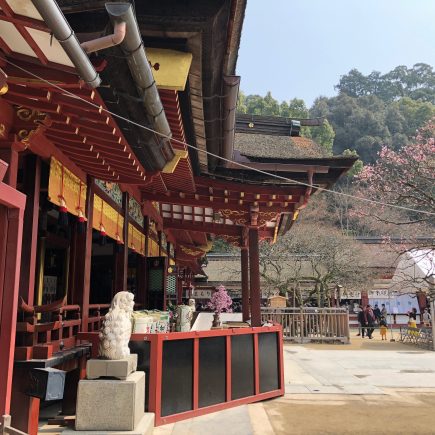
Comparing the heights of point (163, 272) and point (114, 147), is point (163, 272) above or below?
below

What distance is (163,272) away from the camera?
1077 cm

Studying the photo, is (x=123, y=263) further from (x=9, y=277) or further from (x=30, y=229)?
(x=9, y=277)

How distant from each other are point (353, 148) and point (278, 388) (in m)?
66.6

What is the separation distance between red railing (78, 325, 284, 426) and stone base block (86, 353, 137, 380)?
3.49 feet

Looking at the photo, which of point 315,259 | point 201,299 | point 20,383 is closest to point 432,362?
point 20,383

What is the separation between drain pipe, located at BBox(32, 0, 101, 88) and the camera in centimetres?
244

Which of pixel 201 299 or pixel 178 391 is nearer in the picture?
pixel 178 391

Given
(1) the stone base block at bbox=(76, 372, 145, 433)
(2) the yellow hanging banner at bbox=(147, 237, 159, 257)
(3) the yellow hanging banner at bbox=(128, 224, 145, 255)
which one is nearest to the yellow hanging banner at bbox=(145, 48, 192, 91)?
(1) the stone base block at bbox=(76, 372, 145, 433)

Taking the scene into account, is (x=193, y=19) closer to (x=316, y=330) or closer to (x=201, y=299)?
(x=316, y=330)

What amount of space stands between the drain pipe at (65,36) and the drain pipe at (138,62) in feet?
1.02

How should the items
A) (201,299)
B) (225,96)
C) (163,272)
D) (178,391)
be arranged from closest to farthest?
(225,96) < (178,391) < (163,272) < (201,299)

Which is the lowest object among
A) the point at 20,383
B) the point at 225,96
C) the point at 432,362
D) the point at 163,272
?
the point at 432,362

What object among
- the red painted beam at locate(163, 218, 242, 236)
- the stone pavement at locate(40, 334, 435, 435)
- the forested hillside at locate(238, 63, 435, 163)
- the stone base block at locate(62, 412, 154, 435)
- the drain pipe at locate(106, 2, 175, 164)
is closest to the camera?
the drain pipe at locate(106, 2, 175, 164)

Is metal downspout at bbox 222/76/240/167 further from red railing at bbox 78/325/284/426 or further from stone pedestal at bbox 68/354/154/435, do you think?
stone pedestal at bbox 68/354/154/435
